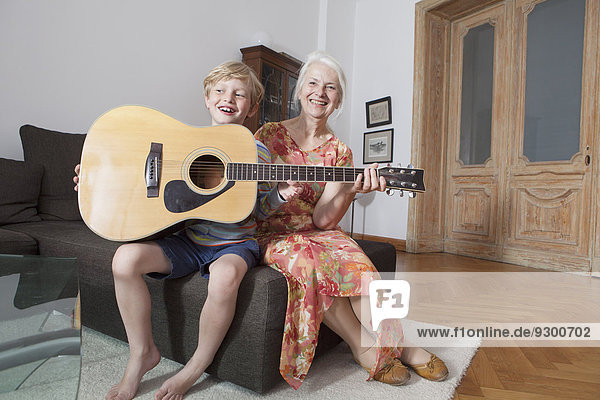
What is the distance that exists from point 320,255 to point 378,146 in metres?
3.38

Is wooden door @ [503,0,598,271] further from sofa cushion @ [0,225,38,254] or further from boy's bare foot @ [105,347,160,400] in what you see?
sofa cushion @ [0,225,38,254]

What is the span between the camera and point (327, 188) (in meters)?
1.36

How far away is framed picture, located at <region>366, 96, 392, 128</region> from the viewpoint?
4156mm

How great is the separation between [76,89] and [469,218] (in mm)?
3553

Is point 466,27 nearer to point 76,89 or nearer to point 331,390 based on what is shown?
Answer: point 76,89

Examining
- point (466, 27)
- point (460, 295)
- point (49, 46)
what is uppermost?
point (466, 27)

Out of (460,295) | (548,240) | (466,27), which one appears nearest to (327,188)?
(460,295)

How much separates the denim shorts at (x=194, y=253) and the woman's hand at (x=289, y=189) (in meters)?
0.18

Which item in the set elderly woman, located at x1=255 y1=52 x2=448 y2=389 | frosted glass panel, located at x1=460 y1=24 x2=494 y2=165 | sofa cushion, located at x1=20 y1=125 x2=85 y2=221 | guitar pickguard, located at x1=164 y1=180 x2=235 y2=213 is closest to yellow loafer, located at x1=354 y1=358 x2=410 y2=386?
elderly woman, located at x1=255 y1=52 x2=448 y2=389

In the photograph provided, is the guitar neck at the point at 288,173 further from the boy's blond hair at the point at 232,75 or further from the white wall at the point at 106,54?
the white wall at the point at 106,54

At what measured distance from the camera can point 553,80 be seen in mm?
3137

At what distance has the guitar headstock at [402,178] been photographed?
4.06ft

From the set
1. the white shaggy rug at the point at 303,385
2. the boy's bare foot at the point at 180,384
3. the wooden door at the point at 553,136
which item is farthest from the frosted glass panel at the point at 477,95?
the boy's bare foot at the point at 180,384

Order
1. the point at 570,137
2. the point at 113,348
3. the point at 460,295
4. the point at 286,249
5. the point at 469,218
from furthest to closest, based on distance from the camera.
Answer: the point at 469,218 < the point at 570,137 < the point at 460,295 < the point at 113,348 < the point at 286,249
